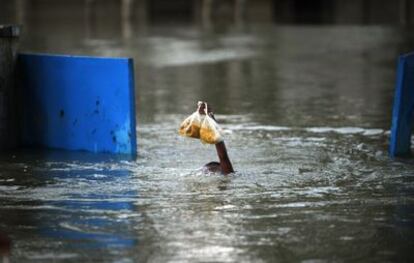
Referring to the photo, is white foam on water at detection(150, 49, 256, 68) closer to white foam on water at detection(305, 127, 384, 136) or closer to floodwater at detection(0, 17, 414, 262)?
floodwater at detection(0, 17, 414, 262)

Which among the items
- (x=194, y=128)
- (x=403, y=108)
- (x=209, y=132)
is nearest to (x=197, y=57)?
(x=403, y=108)

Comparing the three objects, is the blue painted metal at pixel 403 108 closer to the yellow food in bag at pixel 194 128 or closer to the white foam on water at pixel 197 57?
the yellow food in bag at pixel 194 128

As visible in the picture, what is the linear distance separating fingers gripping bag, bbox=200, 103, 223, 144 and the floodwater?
1.37 ft

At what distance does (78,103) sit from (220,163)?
2.70 meters

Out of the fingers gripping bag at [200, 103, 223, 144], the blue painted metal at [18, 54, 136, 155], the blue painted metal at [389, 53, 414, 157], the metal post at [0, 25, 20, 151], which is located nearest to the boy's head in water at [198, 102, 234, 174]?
the fingers gripping bag at [200, 103, 223, 144]

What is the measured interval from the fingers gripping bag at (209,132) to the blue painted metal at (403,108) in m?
2.61

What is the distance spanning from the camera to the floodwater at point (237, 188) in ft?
23.9

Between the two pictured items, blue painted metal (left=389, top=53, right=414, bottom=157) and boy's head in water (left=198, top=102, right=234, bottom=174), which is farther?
blue painted metal (left=389, top=53, right=414, bottom=157)

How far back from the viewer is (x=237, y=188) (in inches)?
372

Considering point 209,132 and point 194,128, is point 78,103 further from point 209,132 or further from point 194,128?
point 209,132

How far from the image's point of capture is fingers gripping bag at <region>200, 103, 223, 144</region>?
9.72 meters

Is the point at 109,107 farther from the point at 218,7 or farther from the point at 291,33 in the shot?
the point at 218,7

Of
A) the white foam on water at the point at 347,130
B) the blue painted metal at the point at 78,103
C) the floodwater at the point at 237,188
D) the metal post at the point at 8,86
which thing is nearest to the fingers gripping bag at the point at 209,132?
the floodwater at the point at 237,188

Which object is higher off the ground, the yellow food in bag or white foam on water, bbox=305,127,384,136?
the yellow food in bag
